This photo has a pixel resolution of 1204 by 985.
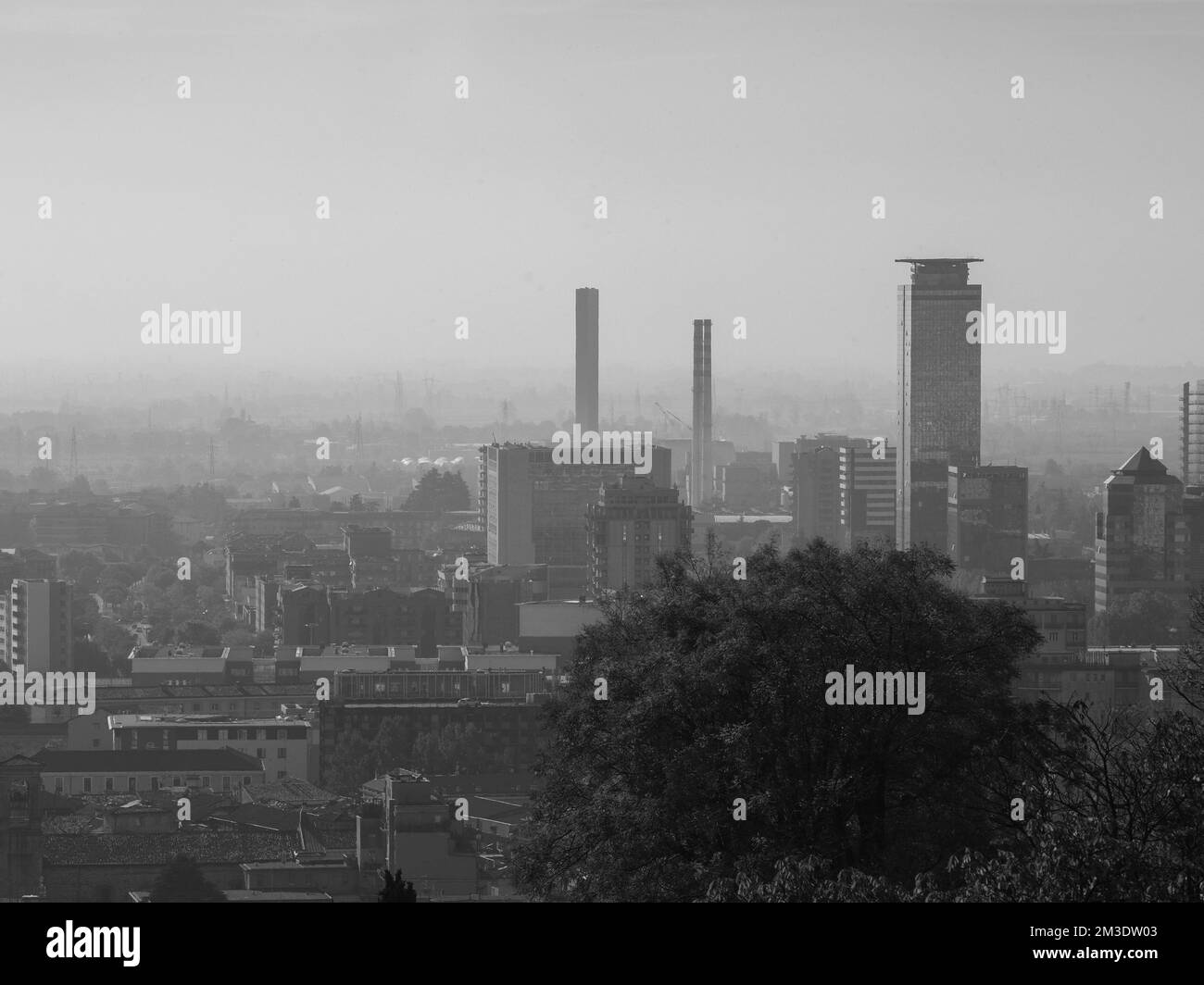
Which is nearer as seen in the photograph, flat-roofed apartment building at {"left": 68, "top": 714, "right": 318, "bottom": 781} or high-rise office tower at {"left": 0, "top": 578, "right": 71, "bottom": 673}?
flat-roofed apartment building at {"left": 68, "top": 714, "right": 318, "bottom": 781}

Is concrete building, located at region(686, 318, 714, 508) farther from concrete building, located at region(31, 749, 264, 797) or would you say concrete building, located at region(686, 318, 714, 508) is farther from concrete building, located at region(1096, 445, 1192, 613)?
concrete building, located at region(31, 749, 264, 797)

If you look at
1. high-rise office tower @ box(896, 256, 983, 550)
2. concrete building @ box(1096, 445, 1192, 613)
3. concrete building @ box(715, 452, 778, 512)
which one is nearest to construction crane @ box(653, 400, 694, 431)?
concrete building @ box(715, 452, 778, 512)

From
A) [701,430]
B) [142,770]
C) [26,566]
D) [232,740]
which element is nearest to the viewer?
[142,770]

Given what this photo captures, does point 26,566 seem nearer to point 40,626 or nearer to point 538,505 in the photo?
Answer: point 40,626

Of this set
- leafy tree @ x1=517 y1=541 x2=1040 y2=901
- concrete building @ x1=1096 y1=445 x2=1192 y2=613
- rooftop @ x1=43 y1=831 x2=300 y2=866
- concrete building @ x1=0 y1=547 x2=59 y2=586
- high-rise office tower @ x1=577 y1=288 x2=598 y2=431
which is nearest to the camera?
leafy tree @ x1=517 y1=541 x2=1040 y2=901

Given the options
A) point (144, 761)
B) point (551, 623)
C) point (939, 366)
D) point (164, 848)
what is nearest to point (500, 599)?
point (551, 623)

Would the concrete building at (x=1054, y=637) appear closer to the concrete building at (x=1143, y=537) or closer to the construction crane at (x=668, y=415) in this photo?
the concrete building at (x=1143, y=537)

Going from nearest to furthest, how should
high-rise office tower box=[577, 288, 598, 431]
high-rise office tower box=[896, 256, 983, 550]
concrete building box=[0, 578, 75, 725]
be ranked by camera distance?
concrete building box=[0, 578, 75, 725] → high-rise office tower box=[577, 288, 598, 431] → high-rise office tower box=[896, 256, 983, 550]
